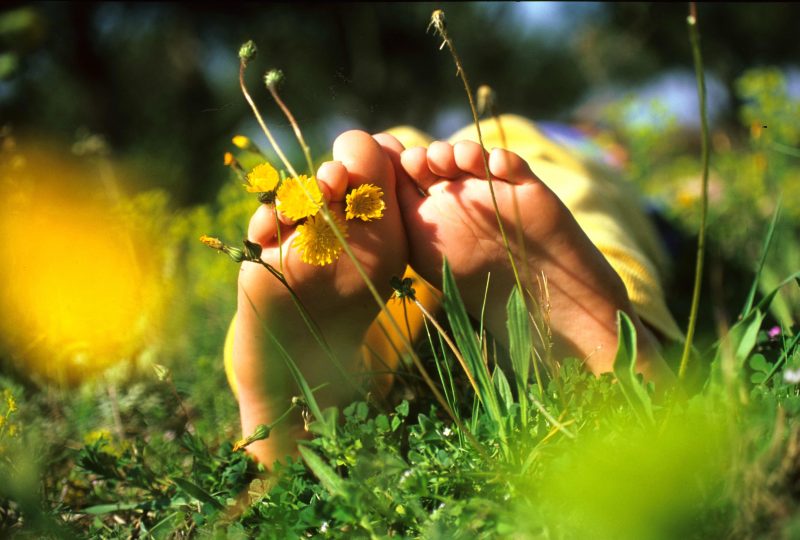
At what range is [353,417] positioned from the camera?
92 cm

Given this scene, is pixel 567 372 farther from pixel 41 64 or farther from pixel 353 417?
pixel 41 64

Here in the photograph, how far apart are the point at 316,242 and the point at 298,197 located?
0.06m

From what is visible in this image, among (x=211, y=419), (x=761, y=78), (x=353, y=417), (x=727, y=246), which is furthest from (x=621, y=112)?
(x=353, y=417)

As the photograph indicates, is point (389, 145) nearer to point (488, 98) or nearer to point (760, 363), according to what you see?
point (488, 98)

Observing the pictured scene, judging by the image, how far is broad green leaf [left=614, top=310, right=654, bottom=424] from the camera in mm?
784

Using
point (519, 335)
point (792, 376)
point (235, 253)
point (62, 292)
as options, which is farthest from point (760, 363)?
point (62, 292)

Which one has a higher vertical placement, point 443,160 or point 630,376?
point 443,160

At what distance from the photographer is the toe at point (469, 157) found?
943 mm

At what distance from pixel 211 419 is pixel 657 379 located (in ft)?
2.62

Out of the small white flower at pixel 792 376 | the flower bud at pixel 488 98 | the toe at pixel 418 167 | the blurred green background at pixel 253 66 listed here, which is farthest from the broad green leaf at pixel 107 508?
the blurred green background at pixel 253 66

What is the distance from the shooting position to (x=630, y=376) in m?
0.79

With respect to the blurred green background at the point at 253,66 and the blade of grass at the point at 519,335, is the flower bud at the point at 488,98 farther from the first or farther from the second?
the blurred green background at the point at 253,66

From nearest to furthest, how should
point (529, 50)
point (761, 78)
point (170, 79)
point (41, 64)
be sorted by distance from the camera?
point (761, 78) → point (41, 64) → point (170, 79) → point (529, 50)

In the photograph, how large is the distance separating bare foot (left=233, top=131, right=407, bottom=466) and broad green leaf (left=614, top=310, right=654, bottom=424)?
29 centimetres
